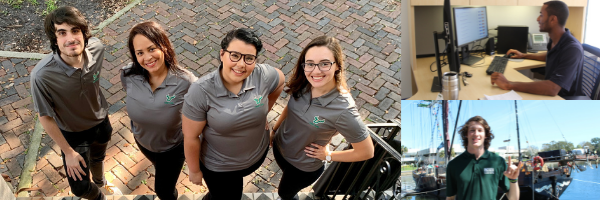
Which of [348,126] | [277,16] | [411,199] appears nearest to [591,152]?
[411,199]

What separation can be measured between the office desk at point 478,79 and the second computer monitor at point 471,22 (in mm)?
89

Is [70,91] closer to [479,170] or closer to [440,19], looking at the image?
[440,19]

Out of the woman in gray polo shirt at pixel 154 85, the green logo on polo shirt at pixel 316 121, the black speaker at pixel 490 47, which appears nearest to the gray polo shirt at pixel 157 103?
the woman in gray polo shirt at pixel 154 85

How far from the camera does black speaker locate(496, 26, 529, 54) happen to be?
58.4 inches

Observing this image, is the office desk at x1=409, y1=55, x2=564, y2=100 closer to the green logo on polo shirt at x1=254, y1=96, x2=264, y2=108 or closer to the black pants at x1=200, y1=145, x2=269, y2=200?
the green logo on polo shirt at x1=254, y1=96, x2=264, y2=108

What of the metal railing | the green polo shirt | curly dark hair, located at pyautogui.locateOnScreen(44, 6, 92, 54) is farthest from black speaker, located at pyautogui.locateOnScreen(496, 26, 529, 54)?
curly dark hair, located at pyautogui.locateOnScreen(44, 6, 92, 54)

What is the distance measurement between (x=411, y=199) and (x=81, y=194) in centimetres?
214

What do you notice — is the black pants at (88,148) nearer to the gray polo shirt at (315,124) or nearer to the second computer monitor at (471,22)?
the gray polo shirt at (315,124)

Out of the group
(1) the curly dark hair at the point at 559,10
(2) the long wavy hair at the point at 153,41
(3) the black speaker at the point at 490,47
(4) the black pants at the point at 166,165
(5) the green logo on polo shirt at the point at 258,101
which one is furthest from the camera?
(4) the black pants at the point at 166,165

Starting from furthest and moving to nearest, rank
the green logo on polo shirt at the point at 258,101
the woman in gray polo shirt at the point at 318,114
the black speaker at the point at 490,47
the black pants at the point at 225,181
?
1. the black pants at the point at 225,181
2. the green logo on polo shirt at the point at 258,101
3. the woman in gray polo shirt at the point at 318,114
4. the black speaker at the point at 490,47

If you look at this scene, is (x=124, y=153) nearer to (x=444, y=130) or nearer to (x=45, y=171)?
(x=45, y=171)

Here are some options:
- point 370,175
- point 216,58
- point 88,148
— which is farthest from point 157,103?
point 216,58

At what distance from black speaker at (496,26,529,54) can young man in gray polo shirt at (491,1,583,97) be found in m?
0.02

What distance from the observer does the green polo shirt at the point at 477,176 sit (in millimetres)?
1587
